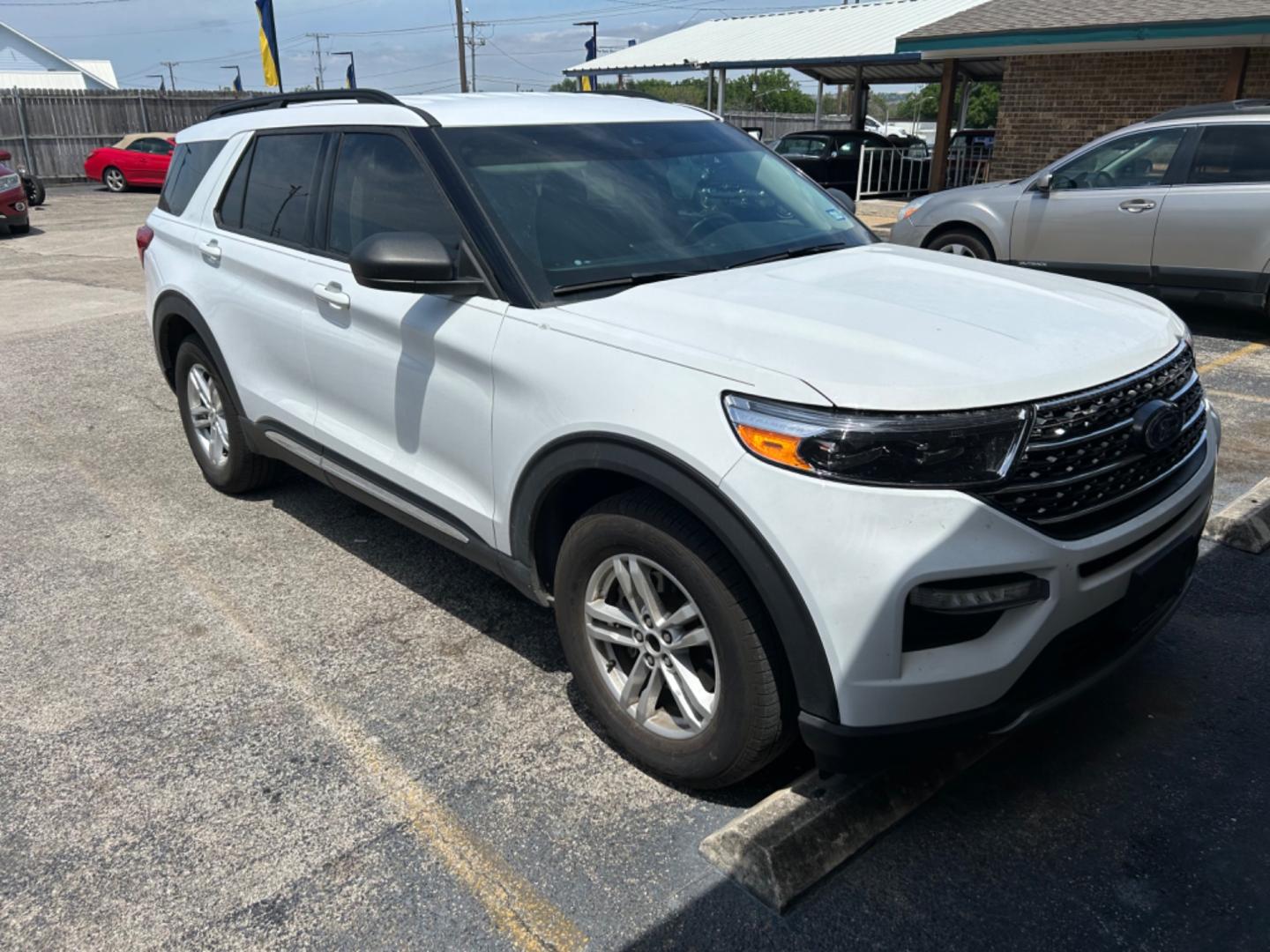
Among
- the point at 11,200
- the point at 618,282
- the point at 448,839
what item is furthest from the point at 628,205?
the point at 11,200

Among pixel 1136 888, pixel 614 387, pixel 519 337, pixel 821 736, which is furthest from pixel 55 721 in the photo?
pixel 1136 888

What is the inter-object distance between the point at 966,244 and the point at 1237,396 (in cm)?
352

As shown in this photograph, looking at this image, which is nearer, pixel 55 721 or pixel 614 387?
pixel 614 387

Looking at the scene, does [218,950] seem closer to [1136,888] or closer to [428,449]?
[428,449]

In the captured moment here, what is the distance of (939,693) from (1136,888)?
755 mm

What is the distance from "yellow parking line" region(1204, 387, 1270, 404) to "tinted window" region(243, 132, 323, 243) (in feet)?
18.0

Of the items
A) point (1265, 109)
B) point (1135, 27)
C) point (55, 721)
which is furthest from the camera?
point (1135, 27)

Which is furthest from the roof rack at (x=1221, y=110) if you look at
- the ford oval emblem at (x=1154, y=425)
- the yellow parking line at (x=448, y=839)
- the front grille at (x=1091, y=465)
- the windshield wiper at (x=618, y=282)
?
the yellow parking line at (x=448, y=839)

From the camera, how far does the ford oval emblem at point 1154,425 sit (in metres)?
2.53

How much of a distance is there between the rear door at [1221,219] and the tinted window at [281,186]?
23.2ft

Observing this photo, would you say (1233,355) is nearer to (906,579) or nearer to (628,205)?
(628,205)

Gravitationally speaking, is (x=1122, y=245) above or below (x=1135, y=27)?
below

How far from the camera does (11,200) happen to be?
1703 centimetres

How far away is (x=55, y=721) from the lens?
3295 mm
